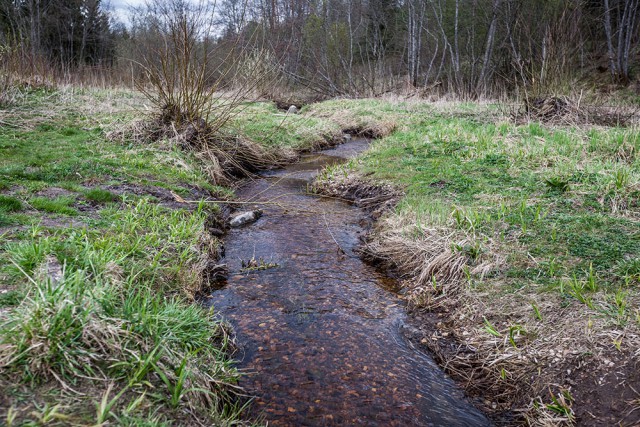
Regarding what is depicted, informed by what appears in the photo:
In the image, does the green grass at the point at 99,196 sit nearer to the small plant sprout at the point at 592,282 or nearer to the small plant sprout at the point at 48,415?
the small plant sprout at the point at 48,415

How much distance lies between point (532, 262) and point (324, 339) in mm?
1991

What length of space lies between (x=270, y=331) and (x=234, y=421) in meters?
1.17

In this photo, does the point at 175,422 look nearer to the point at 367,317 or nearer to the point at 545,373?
the point at 367,317

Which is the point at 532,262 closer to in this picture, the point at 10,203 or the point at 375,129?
the point at 10,203

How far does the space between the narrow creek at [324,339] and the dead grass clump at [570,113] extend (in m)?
6.08

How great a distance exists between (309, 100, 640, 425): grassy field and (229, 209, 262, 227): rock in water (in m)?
1.87

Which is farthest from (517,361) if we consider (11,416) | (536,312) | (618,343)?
(11,416)

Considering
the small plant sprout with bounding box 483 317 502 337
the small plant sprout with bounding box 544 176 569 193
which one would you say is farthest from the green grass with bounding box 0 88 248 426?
the small plant sprout with bounding box 544 176 569 193

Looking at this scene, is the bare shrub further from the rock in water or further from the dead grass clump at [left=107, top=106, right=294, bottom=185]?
the rock in water

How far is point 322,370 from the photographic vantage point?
119 inches

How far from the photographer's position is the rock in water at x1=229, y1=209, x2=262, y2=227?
19.2ft

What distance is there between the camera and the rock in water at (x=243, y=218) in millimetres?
5863

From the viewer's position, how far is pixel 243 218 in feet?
19.5

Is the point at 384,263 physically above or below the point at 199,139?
below
